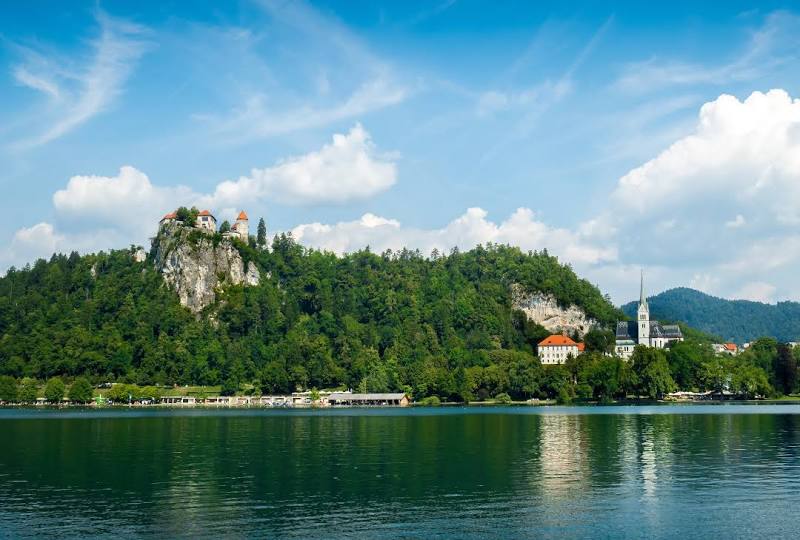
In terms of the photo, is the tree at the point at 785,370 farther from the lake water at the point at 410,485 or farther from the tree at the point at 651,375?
the lake water at the point at 410,485

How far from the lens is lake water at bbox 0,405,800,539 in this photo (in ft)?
133

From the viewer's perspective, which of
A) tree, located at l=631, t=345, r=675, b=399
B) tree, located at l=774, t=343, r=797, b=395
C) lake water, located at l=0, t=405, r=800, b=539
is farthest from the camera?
tree, located at l=774, t=343, r=797, b=395

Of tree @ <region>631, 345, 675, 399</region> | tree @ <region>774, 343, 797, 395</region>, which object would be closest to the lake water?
tree @ <region>631, 345, 675, 399</region>

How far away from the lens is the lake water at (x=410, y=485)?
4059 centimetres

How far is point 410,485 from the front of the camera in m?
53.3

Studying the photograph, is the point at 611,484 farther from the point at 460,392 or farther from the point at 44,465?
the point at 460,392

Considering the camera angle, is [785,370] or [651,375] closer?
[651,375]

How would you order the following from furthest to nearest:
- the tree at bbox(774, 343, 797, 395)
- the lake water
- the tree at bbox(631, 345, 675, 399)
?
the tree at bbox(774, 343, 797, 395) < the tree at bbox(631, 345, 675, 399) < the lake water

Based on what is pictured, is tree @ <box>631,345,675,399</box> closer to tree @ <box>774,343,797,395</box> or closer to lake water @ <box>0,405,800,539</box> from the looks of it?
tree @ <box>774,343,797,395</box>

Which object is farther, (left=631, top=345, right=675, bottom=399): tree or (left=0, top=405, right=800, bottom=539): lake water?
(left=631, top=345, right=675, bottom=399): tree

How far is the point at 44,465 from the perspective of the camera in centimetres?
6644

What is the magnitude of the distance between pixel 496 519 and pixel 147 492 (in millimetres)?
22578

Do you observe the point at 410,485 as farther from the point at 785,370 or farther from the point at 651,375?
the point at 785,370

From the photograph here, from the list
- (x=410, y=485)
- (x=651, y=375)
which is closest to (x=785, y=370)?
(x=651, y=375)
